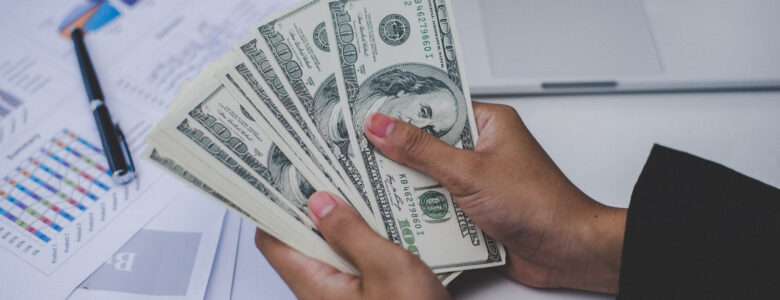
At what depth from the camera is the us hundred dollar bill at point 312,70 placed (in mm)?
730

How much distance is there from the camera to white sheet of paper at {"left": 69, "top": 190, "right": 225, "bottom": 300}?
28.1 inches

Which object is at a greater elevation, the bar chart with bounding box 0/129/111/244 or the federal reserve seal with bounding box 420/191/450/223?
the bar chart with bounding box 0/129/111/244

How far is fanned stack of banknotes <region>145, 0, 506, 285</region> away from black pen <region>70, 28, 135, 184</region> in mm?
202

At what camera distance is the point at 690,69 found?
34.4 inches

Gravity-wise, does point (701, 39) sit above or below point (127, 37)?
below

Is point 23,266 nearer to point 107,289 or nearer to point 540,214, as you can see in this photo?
point 107,289

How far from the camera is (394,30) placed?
758 millimetres

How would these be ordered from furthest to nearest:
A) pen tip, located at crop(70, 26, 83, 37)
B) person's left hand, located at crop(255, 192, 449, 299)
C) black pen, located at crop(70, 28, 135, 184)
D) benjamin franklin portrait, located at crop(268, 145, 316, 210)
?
pen tip, located at crop(70, 26, 83, 37) → black pen, located at crop(70, 28, 135, 184) → benjamin franklin portrait, located at crop(268, 145, 316, 210) → person's left hand, located at crop(255, 192, 449, 299)

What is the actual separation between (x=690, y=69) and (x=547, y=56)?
0.89 feet

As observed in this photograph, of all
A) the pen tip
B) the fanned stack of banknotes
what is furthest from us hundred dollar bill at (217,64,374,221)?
the pen tip

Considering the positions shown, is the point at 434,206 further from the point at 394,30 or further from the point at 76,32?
the point at 76,32

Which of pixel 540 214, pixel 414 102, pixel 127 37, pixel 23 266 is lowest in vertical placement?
pixel 540 214

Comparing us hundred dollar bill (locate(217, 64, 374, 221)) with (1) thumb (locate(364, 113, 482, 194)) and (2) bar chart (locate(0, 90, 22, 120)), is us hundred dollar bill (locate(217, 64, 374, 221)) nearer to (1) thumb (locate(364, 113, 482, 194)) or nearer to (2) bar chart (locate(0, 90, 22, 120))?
(1) thumb (locate(364, 113, 482, 194))

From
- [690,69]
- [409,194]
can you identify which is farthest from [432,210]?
[690,69]
